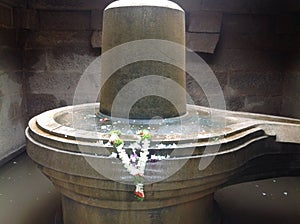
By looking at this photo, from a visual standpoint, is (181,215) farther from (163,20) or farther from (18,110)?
(18,110)

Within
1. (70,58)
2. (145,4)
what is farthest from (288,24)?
(70,58)

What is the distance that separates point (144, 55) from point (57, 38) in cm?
185

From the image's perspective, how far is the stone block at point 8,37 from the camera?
3.01 metres

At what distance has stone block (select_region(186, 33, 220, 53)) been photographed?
133 inches

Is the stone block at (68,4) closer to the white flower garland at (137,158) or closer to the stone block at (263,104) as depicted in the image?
the stone block at (263,104)

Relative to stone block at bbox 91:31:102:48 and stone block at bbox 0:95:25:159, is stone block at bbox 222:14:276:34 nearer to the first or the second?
stone block at bbox 91:31:102:48

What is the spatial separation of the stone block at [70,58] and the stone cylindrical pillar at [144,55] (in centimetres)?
145

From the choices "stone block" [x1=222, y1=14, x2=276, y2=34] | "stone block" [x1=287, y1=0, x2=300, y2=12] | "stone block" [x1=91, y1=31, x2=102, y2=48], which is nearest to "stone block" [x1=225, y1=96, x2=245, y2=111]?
"stone block" [x1=222, y1=14, x2=276, y2=34]

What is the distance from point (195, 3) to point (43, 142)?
239 centimetres

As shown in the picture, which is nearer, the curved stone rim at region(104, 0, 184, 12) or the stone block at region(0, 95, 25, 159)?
the curved stone rim at region(104, 0, 184, 12)

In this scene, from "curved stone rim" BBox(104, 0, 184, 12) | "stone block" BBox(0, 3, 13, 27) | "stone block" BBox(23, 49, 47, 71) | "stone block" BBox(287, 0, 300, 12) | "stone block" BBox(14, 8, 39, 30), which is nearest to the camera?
"curved stone rim" BBox(104, 0, 184, 12)

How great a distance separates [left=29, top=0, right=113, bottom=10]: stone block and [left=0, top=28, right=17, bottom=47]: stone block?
0.39m

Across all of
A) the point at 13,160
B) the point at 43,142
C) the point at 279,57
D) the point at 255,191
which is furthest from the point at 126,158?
the point at 279,57

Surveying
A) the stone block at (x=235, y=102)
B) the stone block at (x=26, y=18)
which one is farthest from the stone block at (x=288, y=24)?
the stone block at (x=26, y=18)
